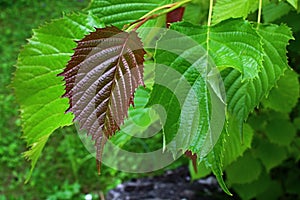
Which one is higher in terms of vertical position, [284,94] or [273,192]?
[284,94]

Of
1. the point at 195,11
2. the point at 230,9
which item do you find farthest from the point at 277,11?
the point at 230,9

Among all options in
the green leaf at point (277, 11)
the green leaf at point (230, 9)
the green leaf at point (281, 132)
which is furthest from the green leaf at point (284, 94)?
the green leaf at point (230, 9)

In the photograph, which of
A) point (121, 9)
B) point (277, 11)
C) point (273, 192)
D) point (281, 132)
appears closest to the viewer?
point (121, 9)

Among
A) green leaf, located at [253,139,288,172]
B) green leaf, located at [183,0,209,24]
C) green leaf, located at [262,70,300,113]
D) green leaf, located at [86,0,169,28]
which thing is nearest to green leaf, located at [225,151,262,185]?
green leaf, located at [253,139,288,172]

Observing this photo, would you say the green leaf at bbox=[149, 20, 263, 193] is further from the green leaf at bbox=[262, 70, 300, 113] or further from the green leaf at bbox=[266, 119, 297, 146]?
the green leaf at bbox=[266, 119, 297, 146]

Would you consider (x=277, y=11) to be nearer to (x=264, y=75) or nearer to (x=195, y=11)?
(x=195, y=11)

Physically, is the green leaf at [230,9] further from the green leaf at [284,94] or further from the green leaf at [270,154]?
the green leaf at [270,154]
